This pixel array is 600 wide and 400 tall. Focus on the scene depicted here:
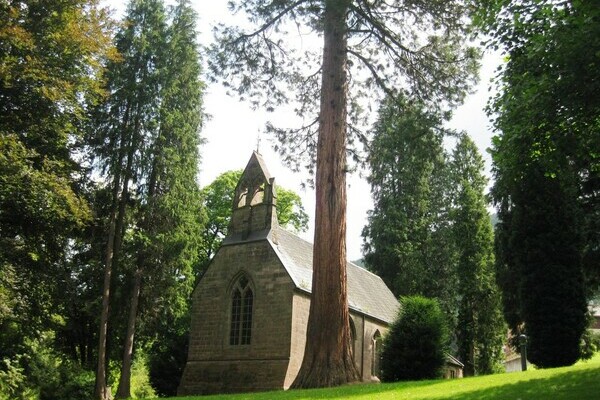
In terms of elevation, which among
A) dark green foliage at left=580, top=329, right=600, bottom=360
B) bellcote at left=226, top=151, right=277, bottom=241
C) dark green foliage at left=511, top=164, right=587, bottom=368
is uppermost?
bellcote at left=226, top=151, right=277, bottom=241

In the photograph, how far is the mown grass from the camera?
365 inches

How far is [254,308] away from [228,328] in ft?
5.20

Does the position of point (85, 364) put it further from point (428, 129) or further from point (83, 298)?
point (428, 129)

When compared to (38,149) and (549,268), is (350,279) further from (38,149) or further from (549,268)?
(38,149)

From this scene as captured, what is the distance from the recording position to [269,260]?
854 inches

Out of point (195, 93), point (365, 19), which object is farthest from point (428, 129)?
point (195, 93)

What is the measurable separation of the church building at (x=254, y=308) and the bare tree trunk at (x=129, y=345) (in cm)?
212

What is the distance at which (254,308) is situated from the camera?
2147 centimetres

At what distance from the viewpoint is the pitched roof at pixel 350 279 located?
22127mm

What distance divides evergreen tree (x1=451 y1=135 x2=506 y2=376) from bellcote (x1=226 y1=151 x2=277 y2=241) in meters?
15.6

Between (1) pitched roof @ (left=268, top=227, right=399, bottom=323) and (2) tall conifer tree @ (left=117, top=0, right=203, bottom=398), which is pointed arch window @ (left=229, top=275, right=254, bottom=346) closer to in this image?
(1) pitched roof @ (left=268, top=227, right=399, bottom=323)

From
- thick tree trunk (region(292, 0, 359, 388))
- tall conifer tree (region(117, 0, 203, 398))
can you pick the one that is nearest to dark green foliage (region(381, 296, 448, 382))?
thick tree trunk (region(292, 0, 359, 388))

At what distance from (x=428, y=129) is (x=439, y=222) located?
1067 inches

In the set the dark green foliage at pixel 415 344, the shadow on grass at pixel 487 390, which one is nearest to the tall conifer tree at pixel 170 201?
the dark green foliage at pixel 415 344
